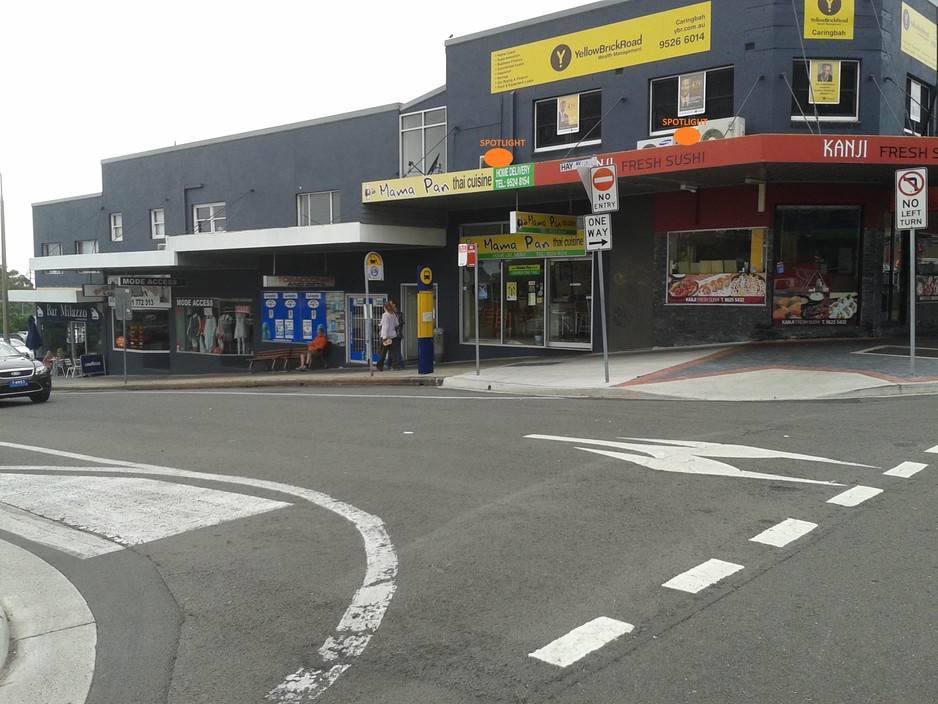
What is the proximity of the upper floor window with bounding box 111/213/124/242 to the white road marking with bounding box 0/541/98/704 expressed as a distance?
101 ft

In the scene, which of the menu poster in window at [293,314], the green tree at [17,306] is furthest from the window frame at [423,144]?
the green tree at [17,306]

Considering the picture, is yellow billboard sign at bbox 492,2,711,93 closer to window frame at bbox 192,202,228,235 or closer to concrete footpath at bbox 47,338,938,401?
concrete footpath at bbox 47,338,938,401

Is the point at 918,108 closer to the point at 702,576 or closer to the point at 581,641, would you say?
the point at 702,576

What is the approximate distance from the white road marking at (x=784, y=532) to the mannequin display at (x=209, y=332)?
2777 cm

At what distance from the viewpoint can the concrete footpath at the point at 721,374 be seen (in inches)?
507

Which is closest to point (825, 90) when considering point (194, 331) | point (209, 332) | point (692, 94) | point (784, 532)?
point (692, 94)

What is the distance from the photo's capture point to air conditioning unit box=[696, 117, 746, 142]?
1720 cm

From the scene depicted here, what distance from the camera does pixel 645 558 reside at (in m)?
5.54

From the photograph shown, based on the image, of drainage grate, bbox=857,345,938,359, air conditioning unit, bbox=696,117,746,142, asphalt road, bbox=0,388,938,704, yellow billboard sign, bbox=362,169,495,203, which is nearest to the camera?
asphalt road, bbox=0,388,938,704

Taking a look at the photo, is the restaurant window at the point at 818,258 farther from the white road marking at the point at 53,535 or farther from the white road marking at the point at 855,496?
the white road marking at the point at 53,535

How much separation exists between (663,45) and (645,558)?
621 inches

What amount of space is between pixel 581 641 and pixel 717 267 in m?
15.5

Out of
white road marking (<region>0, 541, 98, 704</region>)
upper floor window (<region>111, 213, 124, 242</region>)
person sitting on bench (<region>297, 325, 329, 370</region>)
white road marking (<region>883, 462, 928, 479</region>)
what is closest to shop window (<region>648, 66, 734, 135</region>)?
white road marking (<region>883, 462, 928, 479</region>)

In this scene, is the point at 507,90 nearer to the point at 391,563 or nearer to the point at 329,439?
the point at 329,439
